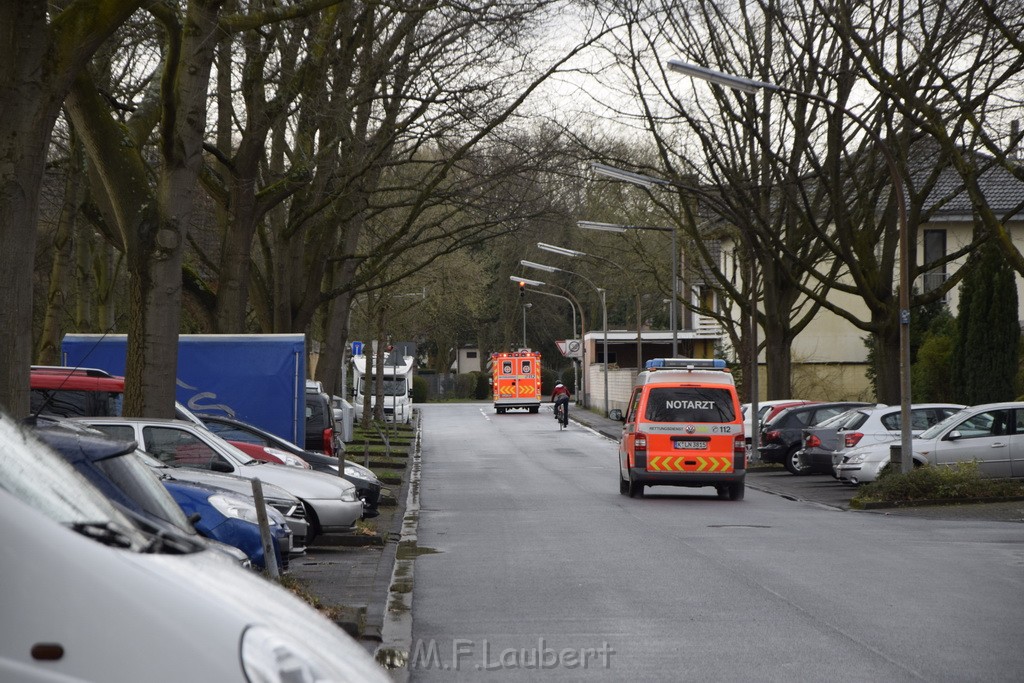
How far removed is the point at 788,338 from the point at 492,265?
2045 inches

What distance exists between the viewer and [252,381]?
23.5 metres

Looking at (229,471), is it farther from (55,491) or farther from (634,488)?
(55,491)

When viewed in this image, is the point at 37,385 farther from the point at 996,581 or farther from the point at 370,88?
the point at 996,581

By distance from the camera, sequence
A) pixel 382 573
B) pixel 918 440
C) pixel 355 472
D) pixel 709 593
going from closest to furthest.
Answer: pixel 709 593, pixel 382 573, pixel 355 472, pixel 918 440

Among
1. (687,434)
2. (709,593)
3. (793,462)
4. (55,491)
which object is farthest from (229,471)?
(793,462)

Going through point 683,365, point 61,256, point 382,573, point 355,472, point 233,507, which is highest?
point 61,256

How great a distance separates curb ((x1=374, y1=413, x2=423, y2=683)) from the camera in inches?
330

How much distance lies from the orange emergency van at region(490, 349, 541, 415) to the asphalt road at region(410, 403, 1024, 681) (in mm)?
45188

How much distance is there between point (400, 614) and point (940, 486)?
42.5ft

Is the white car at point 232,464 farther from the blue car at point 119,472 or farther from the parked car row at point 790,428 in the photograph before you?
the parked car row at point 790,428

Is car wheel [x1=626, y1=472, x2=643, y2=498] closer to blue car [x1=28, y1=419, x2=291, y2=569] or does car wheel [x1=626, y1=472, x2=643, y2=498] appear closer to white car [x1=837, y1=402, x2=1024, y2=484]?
white car [x1=837, y1=402, x2=1024, y2=484]

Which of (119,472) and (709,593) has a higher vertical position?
(119,472)

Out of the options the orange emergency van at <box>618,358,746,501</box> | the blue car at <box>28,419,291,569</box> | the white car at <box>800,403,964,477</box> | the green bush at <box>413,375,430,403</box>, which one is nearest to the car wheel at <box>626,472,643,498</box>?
the orange emergency van at <box>618,358,746,501</box>

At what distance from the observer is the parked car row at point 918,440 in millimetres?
22609
